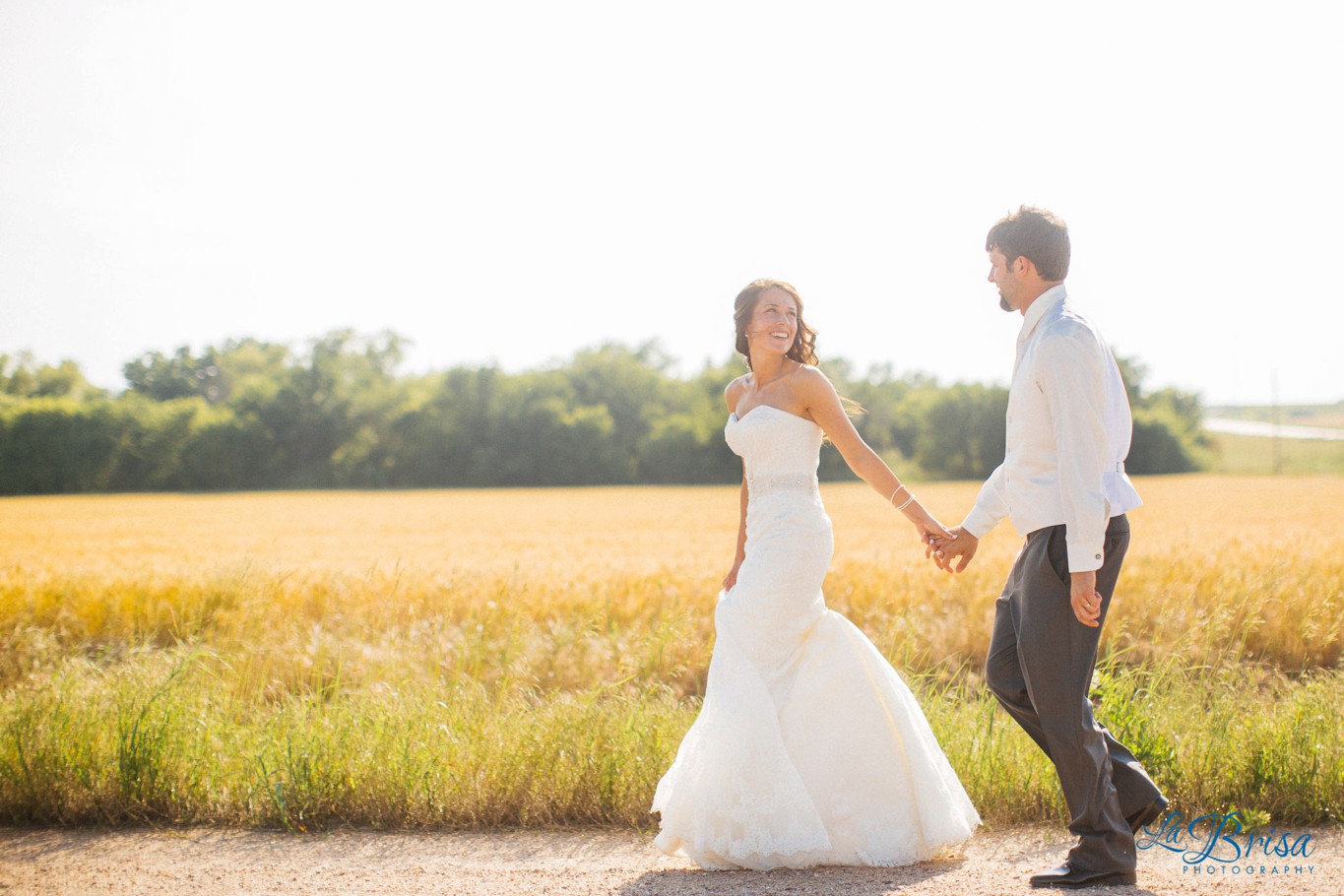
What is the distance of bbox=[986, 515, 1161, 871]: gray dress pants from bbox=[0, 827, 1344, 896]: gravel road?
188 mm

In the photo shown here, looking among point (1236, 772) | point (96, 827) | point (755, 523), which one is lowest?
point (96, 827)

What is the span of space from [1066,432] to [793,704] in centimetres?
156

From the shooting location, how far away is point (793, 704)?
4027 millimetres

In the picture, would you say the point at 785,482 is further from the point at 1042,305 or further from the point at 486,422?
the point at 486,422

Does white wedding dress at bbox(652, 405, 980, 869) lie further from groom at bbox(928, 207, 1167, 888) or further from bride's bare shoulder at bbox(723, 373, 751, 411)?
groom at bbox(928, 207, 1167, 888)

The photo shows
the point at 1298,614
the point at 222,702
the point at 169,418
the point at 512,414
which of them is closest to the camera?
the point at 222,702

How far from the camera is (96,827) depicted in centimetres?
464

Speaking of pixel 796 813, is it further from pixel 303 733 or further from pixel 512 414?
pixel 512 414

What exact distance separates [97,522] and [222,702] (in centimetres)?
1601

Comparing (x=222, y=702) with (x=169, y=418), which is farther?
(x=169, y=418)

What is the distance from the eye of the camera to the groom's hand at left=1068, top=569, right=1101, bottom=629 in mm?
3377

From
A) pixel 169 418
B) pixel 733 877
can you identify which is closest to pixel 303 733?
pixel 733 877

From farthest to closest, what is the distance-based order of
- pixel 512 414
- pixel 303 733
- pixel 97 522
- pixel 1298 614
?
pixel 512 414, pixel 97 522, pixel 1298 614, pixel 303 733

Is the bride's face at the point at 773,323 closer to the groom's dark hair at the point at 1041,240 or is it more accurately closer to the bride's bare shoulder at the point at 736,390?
the bride's bare shoulder at the point at 736,390
